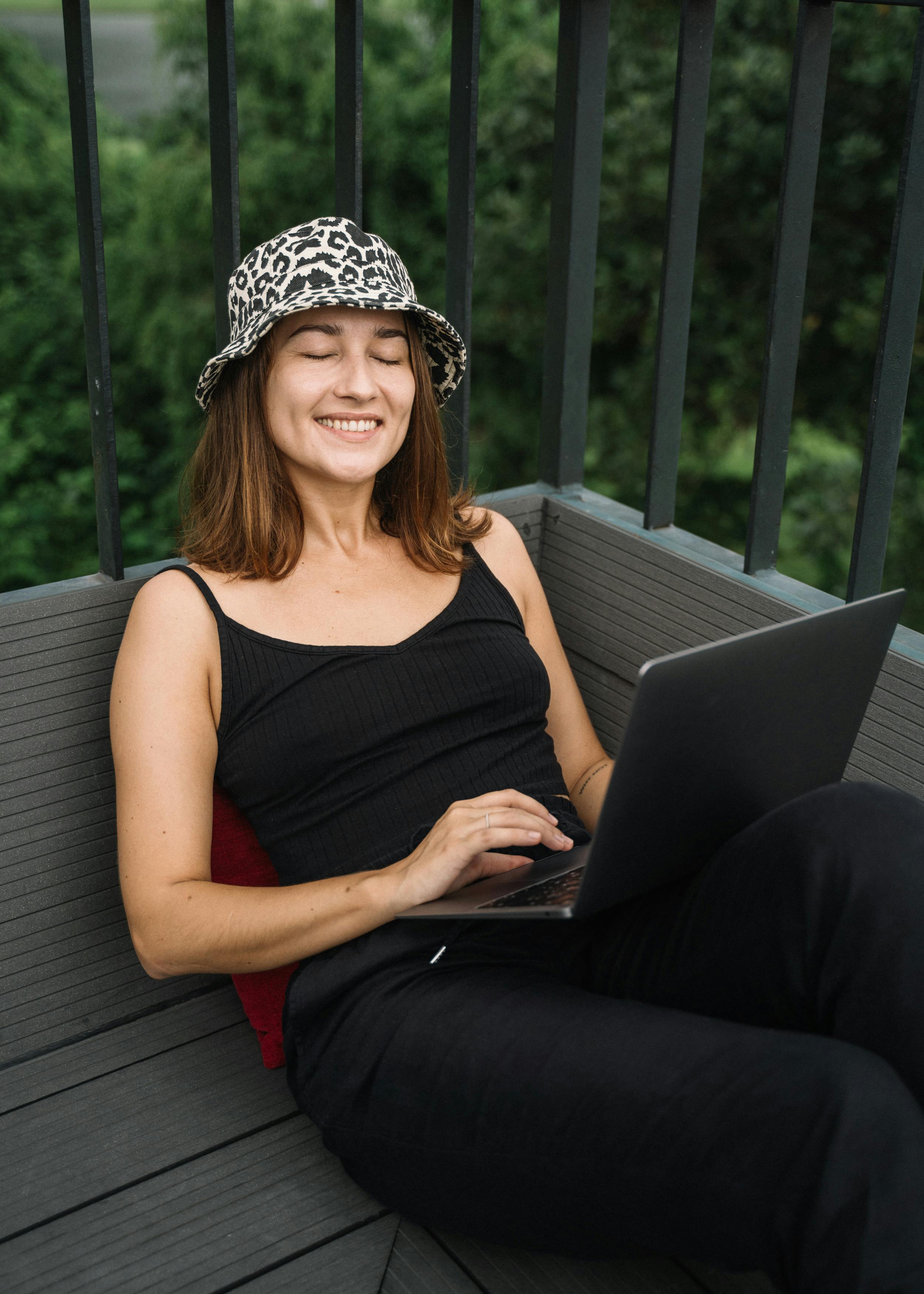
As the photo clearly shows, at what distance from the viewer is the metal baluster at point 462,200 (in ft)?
6.51

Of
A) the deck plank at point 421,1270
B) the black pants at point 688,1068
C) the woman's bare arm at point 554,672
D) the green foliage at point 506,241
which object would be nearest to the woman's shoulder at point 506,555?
the woman's bare arm at point 554,672

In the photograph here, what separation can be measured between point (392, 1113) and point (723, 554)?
109 centimetres

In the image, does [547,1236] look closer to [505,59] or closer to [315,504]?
[315,504]

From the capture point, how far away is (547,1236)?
1386 millimetres

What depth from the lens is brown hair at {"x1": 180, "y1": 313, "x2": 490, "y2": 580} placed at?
1.78 meters

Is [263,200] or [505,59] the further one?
[263,200]

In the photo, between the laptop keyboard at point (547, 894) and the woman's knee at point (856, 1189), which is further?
the laptop keyboard at point (547, 894)

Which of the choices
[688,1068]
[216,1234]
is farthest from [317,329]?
[216,1234]

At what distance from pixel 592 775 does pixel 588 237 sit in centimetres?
95

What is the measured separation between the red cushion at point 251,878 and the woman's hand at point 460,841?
Result: 12.3 inches

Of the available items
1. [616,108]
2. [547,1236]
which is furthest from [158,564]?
[616,108]

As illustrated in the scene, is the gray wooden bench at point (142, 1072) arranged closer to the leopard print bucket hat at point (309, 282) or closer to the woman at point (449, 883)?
the woman at point (449, 883)

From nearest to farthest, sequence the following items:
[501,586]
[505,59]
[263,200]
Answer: [501,586] → [505,59] → [263,200]

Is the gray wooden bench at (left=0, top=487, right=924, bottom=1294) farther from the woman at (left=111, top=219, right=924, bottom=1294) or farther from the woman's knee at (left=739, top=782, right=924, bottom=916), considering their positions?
the woman's knee at (left=739, top=782, right=924, bottom=916)
